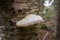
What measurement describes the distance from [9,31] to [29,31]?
325 millimetres

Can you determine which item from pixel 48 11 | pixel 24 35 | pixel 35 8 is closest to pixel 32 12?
pixel 35 8

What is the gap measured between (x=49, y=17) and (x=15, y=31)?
113 cm

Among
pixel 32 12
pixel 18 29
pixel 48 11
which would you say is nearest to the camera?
pixel 18 29

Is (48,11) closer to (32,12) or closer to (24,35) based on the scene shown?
(32,12)

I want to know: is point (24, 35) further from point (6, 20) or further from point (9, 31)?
point (6, 20)

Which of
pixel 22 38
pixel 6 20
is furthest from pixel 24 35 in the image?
pixel 6 20

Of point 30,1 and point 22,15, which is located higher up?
point 30,1

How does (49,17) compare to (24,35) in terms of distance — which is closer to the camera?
(24,35)

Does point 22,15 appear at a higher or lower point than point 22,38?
higher

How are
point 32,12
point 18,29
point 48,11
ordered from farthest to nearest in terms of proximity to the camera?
point 48,11
point 32,12
point 18,29

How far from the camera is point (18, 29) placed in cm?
206

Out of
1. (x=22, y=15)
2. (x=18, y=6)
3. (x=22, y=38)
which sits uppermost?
(x=18, y=6)

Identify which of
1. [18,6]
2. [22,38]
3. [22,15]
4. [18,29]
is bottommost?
[22,38]

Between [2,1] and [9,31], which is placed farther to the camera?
[2,1]
